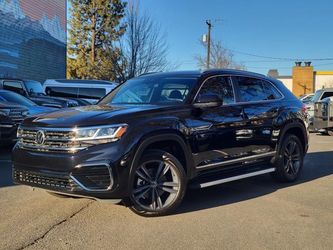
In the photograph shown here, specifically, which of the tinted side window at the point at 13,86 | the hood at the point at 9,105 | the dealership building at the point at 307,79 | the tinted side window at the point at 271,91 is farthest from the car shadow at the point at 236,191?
the dealership building at the point at 307,79

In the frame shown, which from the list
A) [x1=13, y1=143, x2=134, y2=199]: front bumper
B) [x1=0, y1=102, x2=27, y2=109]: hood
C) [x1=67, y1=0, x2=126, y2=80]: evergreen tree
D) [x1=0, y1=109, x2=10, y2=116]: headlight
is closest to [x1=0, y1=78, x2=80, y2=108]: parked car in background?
[x1=0, y1=102, x2=27, y2=109]: hood

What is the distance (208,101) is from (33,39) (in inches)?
1007

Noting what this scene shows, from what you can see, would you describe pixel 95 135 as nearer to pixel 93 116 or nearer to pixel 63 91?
pixel 93 116

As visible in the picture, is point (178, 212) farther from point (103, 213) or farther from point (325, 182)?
point (325, 182)

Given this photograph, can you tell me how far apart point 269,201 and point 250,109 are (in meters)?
1.36

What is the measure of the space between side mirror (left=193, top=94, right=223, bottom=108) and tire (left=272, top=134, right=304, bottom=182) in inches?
77.4

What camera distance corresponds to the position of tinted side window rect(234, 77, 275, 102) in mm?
7012

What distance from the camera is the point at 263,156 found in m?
7.12

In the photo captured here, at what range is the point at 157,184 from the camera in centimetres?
565

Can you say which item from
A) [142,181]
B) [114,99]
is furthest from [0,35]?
[142,181]

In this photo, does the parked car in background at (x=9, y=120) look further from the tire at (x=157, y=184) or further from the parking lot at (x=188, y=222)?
the tire at (x=157, y=184)

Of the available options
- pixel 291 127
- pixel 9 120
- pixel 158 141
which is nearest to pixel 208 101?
pixel 158 141

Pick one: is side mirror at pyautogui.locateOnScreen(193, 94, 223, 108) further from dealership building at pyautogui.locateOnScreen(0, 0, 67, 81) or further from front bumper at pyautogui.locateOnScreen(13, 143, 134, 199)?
dealership building at pyautogui.locateOnScreen(0, 0, 67, 81)

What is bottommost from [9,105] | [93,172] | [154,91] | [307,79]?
[93,172]
